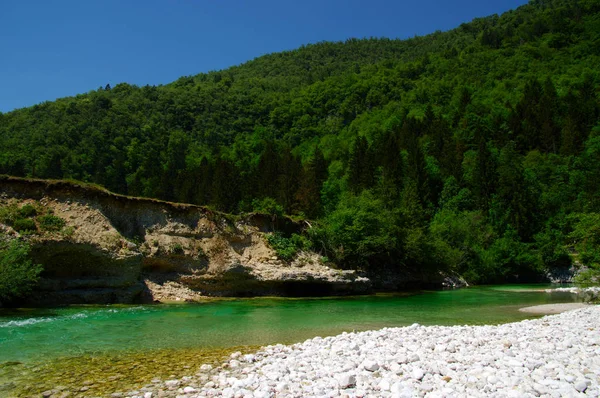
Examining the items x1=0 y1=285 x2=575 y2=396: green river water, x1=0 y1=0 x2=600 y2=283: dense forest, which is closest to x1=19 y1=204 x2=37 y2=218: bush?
x1=0 y1=285 x2=575 y2=396: green river water

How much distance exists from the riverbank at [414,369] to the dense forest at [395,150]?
58.5 ft

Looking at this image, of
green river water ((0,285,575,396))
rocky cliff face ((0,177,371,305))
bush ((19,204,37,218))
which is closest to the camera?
green river water ((0,285,575,396))

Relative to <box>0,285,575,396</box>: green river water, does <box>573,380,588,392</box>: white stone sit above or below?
above

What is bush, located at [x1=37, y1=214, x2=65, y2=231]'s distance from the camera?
24297 mm

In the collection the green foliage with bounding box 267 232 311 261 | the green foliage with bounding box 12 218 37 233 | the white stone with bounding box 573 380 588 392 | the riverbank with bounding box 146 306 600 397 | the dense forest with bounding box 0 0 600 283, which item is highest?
the dense forest with bounding box 0 0 600 283

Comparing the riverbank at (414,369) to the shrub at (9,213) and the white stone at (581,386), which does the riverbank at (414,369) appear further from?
the shrub at (9,213)

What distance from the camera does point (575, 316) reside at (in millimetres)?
15688

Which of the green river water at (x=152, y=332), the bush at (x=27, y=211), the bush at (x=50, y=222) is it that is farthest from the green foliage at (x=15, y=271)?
the bush at (x=27, y=211)

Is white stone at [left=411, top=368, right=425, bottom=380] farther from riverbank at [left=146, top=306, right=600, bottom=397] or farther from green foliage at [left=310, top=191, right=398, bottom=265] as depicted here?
green foliage at [left=310, top=191, right=398, bottom=265]

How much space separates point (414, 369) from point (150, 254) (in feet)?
77.0

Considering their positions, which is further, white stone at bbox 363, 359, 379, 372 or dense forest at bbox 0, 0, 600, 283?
dense forest at bbox 0, 0, 600, 283

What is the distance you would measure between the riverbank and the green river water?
5.16ft

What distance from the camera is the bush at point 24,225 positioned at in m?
23.5

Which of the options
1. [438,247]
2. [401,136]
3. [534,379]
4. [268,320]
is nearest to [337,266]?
[438,247]
